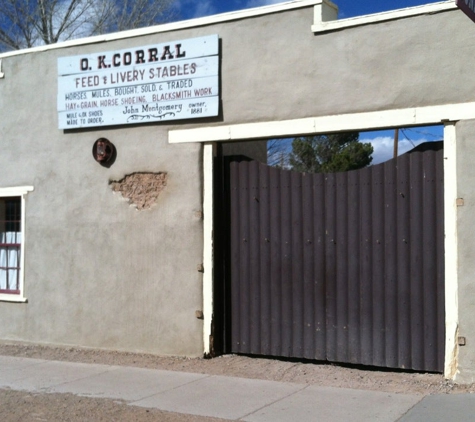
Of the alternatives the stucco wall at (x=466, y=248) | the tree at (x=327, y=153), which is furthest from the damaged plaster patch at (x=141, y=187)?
the tree at (x=327, y=153)

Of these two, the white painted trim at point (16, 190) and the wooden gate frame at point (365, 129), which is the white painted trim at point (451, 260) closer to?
the wooden gate frame at point (365, 129)

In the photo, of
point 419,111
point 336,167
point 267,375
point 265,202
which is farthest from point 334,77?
point 336,167

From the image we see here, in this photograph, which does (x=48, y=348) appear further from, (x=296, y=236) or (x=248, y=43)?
(x=248, y=43)

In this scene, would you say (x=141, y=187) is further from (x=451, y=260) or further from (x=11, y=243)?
(x=451, y=260)

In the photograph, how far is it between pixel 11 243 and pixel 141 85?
3.58m

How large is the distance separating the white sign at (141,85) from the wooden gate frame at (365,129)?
407mm

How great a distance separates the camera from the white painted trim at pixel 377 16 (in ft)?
26.7

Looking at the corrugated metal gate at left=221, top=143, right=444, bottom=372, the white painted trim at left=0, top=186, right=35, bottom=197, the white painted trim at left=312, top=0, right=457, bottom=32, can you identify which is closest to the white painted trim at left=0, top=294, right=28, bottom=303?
the white painted trim at left=0, top=186, right=35, bottom=197

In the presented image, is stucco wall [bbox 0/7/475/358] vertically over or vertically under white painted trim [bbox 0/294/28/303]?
over

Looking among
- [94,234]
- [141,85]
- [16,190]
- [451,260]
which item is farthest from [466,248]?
[16,190]

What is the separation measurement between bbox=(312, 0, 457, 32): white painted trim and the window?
547 centimetres

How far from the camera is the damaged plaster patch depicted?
1012 centimetres

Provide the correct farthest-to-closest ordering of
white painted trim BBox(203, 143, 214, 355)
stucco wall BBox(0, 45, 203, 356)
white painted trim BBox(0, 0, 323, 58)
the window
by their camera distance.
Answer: the window, stucco wall BBox(0, 45, 203, 356), white painted trim BBox(203, 143, 214, 355), white painted trim BBox(0, 0, 323, 58)

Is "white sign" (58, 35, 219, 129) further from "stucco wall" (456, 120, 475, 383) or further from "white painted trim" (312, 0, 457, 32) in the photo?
"stucco wall" (456, 120, 475, 383)
